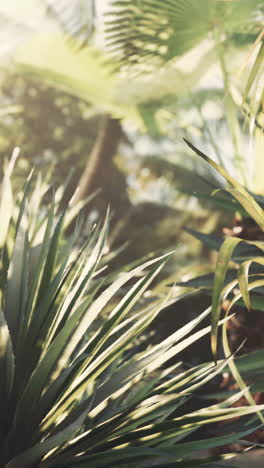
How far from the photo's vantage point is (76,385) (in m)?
1.80

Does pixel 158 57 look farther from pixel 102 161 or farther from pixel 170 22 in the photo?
pixel 102 161

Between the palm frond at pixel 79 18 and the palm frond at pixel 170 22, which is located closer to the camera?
the palm frond at pixel 170 22

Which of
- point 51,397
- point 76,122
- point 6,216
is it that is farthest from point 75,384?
point 76,122

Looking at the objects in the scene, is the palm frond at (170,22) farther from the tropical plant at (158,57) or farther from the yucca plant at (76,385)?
the yucca plant at (76,385)

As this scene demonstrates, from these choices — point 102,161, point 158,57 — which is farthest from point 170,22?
point 102,161

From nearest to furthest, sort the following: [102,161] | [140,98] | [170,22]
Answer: [170,22] < [140,98] < [102,161]

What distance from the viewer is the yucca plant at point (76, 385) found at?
168cm

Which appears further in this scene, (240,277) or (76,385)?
(76,385)

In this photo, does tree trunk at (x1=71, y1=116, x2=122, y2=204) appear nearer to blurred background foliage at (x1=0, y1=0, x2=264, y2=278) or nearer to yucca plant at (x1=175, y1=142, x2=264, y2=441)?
blurred background foliage at (x1=0, y1=0, x2=264, y2=278)

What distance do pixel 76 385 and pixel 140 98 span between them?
→ 4706 mm

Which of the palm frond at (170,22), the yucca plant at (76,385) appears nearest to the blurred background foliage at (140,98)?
the palm frond at (170,22)

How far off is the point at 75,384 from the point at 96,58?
4.69m

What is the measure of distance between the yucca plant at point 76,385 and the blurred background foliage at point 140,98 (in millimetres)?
372

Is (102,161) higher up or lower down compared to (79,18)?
lower down
